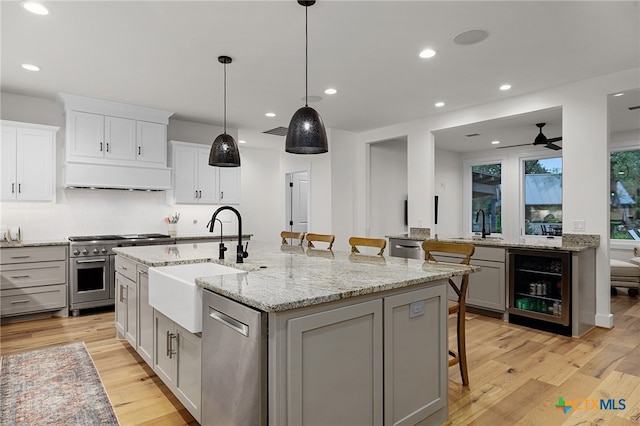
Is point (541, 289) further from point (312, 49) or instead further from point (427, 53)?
point (312, 49)

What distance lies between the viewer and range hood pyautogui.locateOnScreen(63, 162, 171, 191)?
445cm

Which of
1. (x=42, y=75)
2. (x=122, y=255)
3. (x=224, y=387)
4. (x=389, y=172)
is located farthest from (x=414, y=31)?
(x=389, y=172)

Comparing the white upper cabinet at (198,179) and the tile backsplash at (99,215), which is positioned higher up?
the white upper cabinet at (198,179)

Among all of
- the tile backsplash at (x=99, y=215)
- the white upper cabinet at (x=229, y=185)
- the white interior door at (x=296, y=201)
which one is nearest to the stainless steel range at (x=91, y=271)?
the tile backsplash at (x=99, y=215)

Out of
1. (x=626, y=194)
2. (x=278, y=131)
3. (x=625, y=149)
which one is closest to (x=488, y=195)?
(x=626, y=194)

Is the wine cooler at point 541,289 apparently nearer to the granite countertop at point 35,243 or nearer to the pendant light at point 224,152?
the pendant light at point 224,152

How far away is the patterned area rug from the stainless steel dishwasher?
0.88 metres

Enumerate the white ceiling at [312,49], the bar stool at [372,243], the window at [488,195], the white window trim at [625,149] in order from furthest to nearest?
the window at [488,195] → the white window trim at [625,149] → the bar stool at [372,243] → the white ceiling at [312,49]

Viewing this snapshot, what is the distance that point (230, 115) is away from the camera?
535 cm

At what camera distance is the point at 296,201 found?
734cm

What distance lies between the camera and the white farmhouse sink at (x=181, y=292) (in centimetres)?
188

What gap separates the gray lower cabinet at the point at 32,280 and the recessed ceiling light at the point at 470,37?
466 centimetres

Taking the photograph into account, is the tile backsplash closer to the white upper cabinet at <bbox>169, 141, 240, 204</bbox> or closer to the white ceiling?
the white upper cabinet at <bbox>169, 141, 240, 204</bbox>

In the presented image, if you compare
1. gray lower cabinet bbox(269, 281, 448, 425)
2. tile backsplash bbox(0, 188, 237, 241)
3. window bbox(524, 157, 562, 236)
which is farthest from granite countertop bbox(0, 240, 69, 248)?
window bbox(524, 157, 562, 236)
